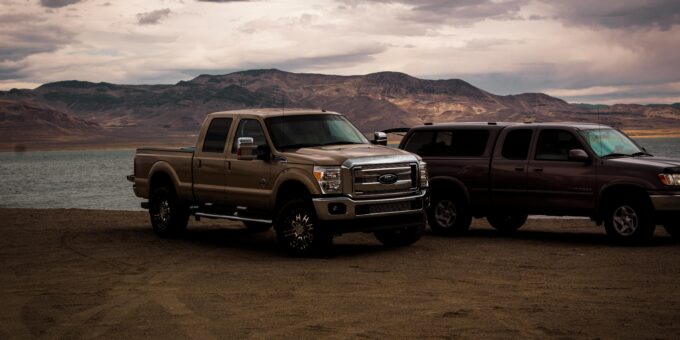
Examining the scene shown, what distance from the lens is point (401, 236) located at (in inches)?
597

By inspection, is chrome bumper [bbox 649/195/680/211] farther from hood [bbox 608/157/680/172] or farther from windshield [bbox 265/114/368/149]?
windshield [bbox 265/114/368/149]

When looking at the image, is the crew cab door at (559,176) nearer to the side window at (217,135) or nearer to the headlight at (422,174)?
the headlight at (422,174)

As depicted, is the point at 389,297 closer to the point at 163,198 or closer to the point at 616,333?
the point at 616,333

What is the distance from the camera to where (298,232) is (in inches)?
541

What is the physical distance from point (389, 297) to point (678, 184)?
6571 millimetres

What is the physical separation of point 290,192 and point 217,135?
218 cm

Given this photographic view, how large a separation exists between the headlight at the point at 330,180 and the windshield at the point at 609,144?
4.65 meters

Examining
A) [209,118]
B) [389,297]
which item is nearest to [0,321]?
[389,297]

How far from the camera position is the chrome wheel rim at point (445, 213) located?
54.9ft

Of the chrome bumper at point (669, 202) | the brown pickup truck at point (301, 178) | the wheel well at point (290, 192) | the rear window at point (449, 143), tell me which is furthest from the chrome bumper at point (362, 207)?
the chrome bumper at point (669, 202)

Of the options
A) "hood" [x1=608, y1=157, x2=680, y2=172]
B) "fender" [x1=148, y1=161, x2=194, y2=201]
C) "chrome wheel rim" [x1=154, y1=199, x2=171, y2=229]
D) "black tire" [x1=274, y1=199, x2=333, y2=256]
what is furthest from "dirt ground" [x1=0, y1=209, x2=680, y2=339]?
"hood" [x1=608, y1=157, x2=680, y2=172]

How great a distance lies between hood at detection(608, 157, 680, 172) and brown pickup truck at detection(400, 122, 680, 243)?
0.05ft

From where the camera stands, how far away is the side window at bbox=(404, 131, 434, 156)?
17297 millimetres

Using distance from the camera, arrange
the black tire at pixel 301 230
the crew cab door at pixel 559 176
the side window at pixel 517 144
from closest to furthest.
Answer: the black tire at pixel 301 230 → the crew cab door at pixel 559 176 → the side window at pixel 517 144
